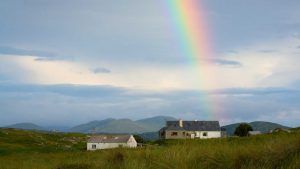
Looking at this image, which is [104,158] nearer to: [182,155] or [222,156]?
[182,155]

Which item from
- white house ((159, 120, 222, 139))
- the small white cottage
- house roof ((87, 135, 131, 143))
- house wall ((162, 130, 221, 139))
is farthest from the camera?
white house ((159, 120, 222, 139))

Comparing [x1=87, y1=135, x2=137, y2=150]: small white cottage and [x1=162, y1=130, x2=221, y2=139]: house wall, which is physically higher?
[x1=162, y1=130, x2=221, y2=139]: house wall

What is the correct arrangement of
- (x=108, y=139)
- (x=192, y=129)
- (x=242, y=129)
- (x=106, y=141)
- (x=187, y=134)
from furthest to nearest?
(x=192, y=129) < (x=187, y=134) < (x=108, y=139) < (x=106, y=141) < (x=242, y=129)

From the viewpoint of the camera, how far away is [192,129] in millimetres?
141750

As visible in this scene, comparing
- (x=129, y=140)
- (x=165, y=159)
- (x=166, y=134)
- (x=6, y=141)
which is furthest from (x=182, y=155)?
(x=166, y=134)

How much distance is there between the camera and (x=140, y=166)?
46.0 feet

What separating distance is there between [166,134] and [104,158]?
403 feet

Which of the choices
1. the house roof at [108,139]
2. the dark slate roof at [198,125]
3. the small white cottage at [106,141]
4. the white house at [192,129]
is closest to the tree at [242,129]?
the small white cottage at [106,141]

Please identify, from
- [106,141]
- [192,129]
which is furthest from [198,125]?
[106,141]

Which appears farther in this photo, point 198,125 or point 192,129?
point 198,125

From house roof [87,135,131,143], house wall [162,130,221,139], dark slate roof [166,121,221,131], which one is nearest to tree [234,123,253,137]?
house roof [87,135,131,143]

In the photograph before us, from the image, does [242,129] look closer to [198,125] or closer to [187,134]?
[187,134]

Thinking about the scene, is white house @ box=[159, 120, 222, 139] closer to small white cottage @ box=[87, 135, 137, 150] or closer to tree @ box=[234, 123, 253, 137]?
tree @ box=[234, 123, 253, 137]

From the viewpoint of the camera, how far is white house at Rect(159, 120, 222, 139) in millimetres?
139125
